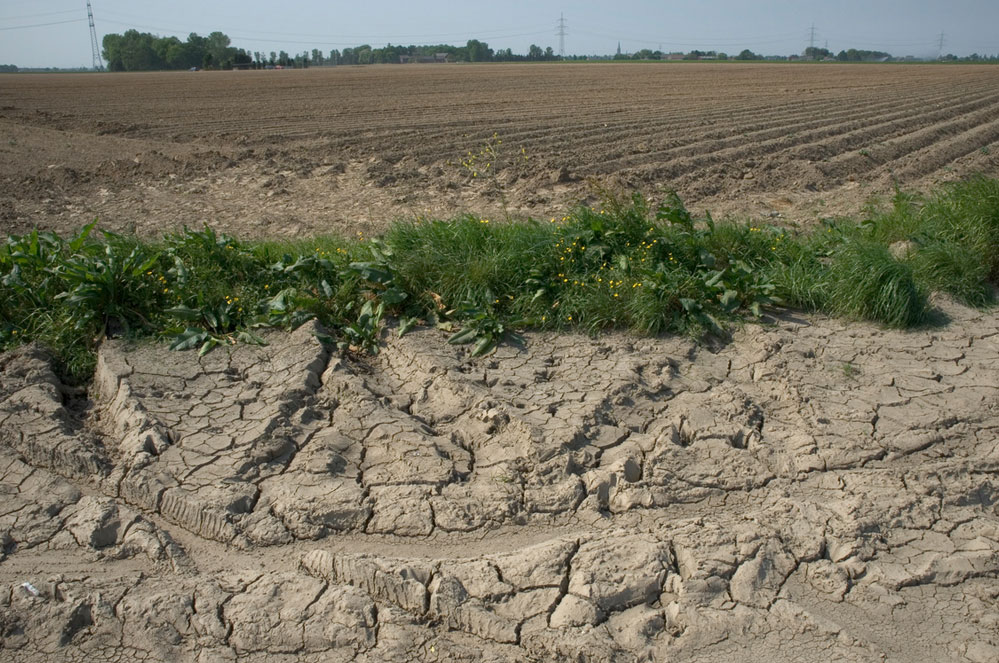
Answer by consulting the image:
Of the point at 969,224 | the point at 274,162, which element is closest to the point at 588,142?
the point at 274,162

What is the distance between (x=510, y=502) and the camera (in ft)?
10.7

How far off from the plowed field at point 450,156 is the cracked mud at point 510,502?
2504 mm

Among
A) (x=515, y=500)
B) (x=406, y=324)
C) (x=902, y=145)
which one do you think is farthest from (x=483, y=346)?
(x=902, y=145)

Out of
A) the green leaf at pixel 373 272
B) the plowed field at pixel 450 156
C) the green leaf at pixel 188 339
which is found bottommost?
the green leaf at pixel 188 339

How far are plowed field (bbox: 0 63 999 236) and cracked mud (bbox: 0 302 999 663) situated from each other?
2504mm

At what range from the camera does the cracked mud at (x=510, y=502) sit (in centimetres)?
271

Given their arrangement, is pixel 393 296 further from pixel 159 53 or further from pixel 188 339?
pixel 159 53

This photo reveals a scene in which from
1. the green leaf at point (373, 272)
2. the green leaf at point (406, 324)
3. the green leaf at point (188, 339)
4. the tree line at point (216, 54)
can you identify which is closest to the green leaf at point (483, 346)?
the green leaf at point (406, 324)

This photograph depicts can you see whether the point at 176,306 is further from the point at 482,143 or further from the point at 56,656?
the point at 482,143

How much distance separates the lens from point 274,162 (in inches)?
407

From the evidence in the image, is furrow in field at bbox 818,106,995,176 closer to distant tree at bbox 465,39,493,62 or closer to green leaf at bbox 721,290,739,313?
green leaf at bbox 721,290,739,313

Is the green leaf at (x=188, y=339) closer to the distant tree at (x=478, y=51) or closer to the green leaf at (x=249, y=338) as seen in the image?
the green leaf at (x=249, y=338)

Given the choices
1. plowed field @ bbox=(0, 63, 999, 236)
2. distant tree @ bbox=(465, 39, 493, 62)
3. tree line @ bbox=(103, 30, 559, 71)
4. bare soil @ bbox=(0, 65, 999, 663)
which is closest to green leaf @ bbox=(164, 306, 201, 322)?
bare soil @ bbox=(0, 65, 999, 663)

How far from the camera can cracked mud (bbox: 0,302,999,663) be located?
2705 mm
